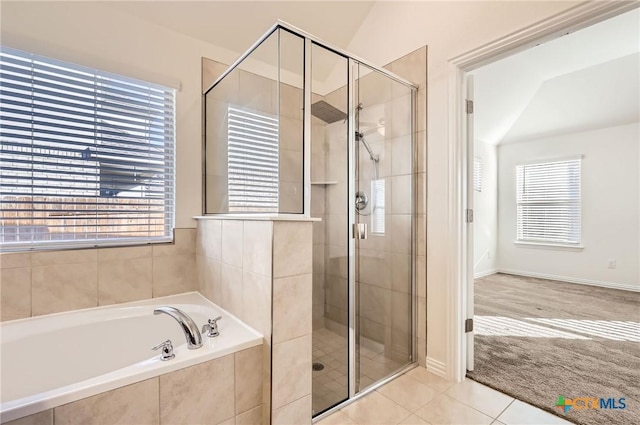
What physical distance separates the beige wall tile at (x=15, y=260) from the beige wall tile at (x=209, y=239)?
91 cm

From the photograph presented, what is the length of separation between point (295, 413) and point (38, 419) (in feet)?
3.19

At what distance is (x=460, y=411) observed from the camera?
1.58 metres

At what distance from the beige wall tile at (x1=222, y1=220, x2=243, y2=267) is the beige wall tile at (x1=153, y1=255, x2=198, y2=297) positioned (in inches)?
22.3

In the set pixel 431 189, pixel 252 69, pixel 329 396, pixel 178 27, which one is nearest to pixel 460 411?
pixel 329 396

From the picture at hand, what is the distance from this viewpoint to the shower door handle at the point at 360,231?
183 cm

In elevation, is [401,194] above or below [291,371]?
above

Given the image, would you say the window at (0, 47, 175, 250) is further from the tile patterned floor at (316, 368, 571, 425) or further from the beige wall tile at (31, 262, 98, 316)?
the tile patterned floor at (316, 368, 571, 425)

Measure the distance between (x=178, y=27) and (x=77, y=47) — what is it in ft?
2.10

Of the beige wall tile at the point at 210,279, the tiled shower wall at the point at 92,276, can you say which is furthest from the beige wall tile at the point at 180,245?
the beige wall tile at the point at 210,279

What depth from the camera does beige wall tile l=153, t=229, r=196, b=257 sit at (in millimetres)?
2102

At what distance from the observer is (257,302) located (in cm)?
147

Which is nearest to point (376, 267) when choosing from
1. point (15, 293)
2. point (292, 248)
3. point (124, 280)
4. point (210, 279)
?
point (292, 248)

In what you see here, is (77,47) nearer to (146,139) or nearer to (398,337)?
(146,139)

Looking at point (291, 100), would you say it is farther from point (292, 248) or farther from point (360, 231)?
point (360, 231)
